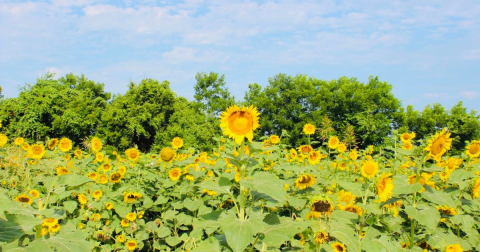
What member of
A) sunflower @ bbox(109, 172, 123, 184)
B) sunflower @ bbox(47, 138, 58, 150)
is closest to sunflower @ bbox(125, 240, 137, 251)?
sunflower @ bbox(109, 172, 123, 184)

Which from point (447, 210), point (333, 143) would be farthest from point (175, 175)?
point (447, 210)

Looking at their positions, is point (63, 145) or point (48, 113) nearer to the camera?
point (63, 145)

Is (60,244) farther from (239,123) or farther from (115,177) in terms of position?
(115,177)

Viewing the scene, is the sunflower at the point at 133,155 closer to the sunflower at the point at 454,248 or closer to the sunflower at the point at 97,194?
the sunflower at the point at 97,194

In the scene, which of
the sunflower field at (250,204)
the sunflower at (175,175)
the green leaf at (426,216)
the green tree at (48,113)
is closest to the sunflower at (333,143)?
the sunflower field at (250,204)

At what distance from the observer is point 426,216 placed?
228 cm

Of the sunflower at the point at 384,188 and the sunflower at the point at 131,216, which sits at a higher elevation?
the sunflower at the point at 384,188

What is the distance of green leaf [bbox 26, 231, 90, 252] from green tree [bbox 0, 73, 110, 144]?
25.5m

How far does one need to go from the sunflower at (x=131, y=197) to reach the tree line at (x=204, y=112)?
62.0ft

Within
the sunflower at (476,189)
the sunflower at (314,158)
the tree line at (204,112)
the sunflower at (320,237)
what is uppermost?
the tree line at (204,112)

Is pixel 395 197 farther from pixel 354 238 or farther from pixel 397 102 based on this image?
pixel 397 102

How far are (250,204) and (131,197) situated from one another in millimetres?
2260

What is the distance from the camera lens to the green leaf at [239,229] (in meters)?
1.50

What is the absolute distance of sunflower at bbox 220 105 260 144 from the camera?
73.5 inches
